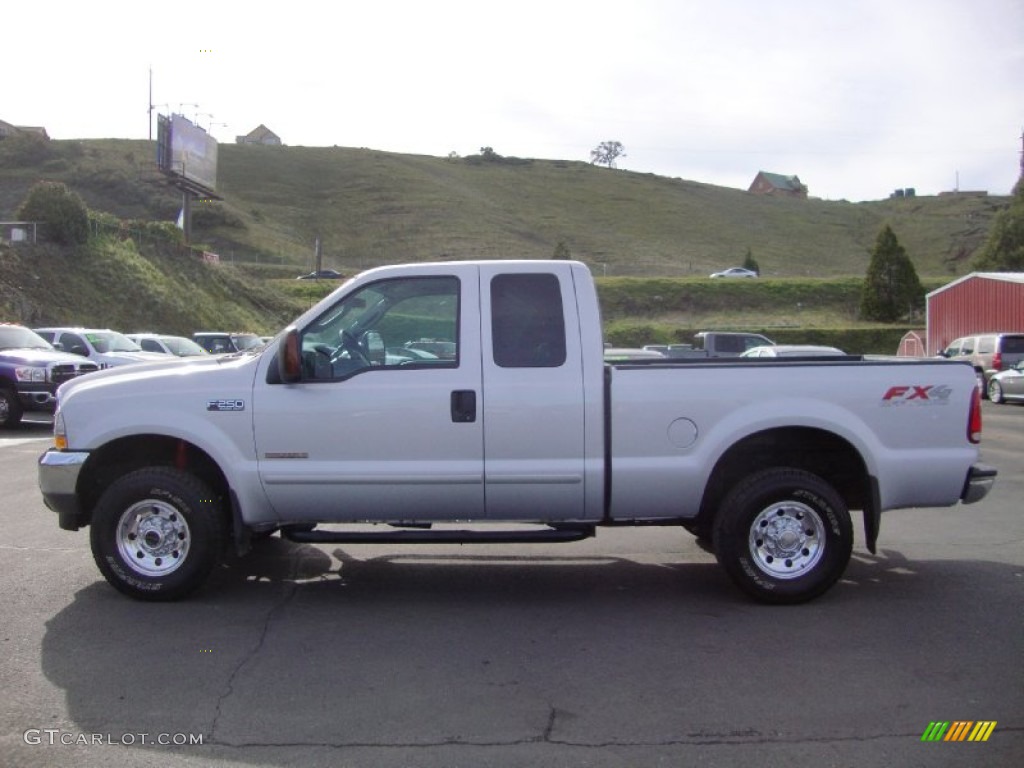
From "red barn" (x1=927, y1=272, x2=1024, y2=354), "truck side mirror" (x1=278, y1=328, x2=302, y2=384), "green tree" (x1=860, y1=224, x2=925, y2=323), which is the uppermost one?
"green tree" (x1=860, y1=224, x2=925, y2=323)

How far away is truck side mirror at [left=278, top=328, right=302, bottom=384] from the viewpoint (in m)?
6.11

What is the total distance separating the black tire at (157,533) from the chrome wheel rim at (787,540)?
3494mm

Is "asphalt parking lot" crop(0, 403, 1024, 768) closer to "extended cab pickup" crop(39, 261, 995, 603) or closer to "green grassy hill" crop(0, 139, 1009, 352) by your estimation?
"extended cab pickup" crop(39, 261, 995, 603)

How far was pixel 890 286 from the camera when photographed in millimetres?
53281

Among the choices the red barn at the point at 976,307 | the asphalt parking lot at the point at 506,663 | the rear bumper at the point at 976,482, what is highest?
the red barn at the point at 976,307

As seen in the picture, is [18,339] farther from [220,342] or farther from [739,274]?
[739,274]

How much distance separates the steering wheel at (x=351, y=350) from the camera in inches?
250

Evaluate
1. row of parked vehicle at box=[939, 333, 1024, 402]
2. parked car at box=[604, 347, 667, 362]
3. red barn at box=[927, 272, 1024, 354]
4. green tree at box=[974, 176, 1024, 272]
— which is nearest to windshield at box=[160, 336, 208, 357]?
parked car at box=[604, 347, 667, 362]

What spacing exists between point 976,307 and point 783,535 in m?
38.0

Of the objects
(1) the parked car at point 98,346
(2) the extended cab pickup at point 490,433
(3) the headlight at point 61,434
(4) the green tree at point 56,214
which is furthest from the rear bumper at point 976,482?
(4) the green tree at point 56,214

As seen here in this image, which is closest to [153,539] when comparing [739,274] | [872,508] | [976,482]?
[872,508]

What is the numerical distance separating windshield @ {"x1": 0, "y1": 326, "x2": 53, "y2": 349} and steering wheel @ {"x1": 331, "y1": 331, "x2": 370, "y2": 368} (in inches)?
548

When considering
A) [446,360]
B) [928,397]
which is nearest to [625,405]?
[446,360]

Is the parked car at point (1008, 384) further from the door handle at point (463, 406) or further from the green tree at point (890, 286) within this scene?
the green tree at point (890, 286)
